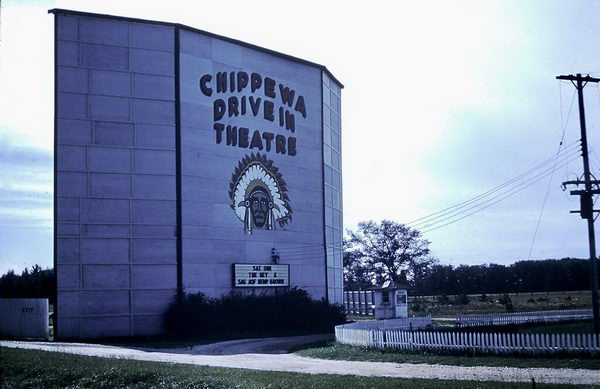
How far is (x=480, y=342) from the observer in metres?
26.6

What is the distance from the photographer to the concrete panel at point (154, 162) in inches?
1754

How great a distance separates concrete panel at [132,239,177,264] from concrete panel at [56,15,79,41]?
553 inches

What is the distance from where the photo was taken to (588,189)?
3178cm

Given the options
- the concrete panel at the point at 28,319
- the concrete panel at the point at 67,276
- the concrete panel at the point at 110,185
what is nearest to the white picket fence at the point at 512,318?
the concrete panel at the point at 110,185

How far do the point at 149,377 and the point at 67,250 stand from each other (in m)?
23.0

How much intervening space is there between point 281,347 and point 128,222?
1455cm

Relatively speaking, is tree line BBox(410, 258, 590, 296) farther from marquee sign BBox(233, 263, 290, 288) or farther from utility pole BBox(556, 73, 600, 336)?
utility pole BBox(556, 73, 600, 336)

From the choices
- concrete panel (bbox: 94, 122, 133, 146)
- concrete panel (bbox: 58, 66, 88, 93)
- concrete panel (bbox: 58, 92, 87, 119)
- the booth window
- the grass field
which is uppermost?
concrete panel (bbox: 58, 66, 88, 93)

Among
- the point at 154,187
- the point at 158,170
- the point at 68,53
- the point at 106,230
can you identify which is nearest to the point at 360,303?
the point at 154,187

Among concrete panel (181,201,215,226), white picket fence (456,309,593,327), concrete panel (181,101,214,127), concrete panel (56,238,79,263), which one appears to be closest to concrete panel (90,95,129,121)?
concrete panel (181,101,214,127)

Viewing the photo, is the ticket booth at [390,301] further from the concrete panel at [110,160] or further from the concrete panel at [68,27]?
the concrete panel at [68,27]

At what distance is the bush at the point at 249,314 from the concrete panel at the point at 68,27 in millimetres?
18858

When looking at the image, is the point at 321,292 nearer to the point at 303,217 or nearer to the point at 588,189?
the point at 303,217

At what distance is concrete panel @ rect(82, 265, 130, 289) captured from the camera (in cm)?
4241
